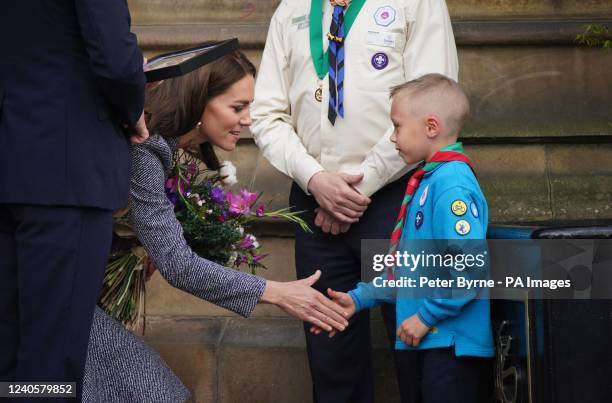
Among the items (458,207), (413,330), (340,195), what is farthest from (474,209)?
(340,195)

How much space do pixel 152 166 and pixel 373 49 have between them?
1.16 meters

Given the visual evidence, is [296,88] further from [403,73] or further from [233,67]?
[233,67]

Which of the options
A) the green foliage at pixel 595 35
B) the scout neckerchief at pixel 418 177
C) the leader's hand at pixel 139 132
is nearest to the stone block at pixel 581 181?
the green foliage at pixel 595 35

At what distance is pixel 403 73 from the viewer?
4.15 metres

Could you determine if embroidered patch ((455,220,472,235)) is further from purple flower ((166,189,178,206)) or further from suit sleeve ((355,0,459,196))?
purple flower ((166,189,178,206))

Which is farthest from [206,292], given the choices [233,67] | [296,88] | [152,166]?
[296,88]

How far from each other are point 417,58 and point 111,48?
1617 mm

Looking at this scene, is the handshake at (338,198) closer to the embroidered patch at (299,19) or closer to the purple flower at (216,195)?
the purple flower at (216,195)

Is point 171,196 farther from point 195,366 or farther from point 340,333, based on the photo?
point 195,366

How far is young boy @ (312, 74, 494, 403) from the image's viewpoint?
3.43 m

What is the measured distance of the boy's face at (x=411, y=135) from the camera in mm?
3666

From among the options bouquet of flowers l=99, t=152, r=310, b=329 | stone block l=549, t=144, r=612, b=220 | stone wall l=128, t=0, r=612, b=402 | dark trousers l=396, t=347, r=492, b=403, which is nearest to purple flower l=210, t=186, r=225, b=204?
bouquet of flowers l=99, t=152, r=310, b=329

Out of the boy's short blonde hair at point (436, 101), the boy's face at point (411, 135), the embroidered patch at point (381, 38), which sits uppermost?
the embroidered patch at point (381, 38)

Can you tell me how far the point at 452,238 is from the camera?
3.40m
